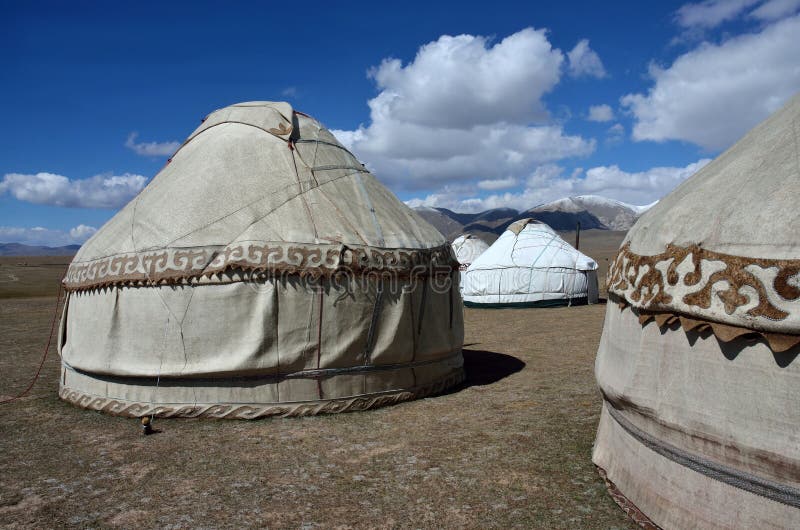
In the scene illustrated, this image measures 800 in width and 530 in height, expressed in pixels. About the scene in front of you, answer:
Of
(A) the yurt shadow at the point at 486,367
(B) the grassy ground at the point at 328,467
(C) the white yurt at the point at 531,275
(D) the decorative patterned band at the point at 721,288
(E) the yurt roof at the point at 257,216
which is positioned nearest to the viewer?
(D) the decorative patterned band at the point at 721,288

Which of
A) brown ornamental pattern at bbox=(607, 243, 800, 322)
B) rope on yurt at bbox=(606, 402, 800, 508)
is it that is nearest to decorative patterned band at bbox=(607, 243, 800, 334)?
brown ornamental pattern at bbox=(607, 243, 800, 322)

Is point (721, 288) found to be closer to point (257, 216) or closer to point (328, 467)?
point (328, 467)

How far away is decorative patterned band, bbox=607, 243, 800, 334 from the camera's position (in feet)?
7.36

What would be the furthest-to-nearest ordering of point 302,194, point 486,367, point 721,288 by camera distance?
1. point 486,367
2. point 302,194
3. point 721,288

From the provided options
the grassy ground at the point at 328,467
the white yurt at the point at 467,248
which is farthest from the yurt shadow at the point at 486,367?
the white yurt at the point at 467,248

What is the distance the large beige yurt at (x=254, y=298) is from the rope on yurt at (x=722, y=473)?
269 cm

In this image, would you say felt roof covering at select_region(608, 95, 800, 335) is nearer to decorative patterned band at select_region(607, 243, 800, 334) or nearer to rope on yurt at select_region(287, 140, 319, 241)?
decorative patterned band at select_region(607, 243, 800, 334)

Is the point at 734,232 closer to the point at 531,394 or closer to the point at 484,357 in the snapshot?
the point at 531,394

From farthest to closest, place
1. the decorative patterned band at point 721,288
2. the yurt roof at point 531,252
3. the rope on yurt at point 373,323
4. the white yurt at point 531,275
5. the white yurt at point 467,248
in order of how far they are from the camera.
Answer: the white yurt at point 467,248
the yurt roof at point 531,252
the white yurt at point 531,275
the rope on yurt at point 373,323
the decorative patterned band at point 721,288

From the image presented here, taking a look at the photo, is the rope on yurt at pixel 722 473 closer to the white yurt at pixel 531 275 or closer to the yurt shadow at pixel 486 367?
the yurt shadow at pixel 486 367

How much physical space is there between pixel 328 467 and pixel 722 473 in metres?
2.30

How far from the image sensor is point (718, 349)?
2.53m

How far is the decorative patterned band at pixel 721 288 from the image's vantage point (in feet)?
7.36

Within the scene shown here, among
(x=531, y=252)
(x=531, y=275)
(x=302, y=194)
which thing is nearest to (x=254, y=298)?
(x=302, y=194)
